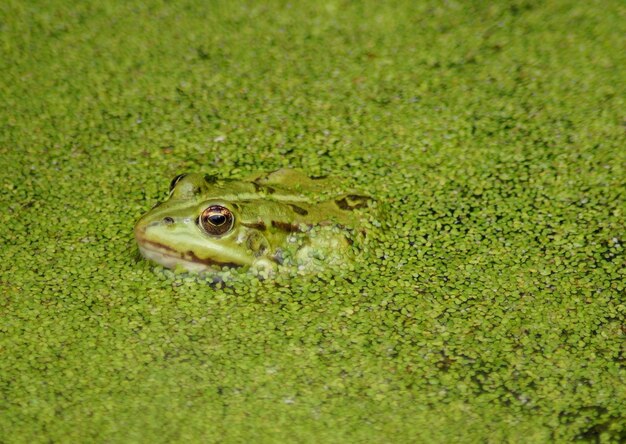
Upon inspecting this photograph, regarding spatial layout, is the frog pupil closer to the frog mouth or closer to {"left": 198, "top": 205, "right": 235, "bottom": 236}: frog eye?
{"left": 198, "top": 205, "right": 235, "bottom": 236}: frog eye

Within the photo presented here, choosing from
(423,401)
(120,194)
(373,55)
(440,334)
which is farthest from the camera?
(373,55)

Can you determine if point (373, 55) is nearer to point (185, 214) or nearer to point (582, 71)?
point (582, 71)

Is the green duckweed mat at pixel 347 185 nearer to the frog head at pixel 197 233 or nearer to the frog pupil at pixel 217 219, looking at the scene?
the frog head at pixel 197 233

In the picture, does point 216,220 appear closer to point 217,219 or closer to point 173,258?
point 217,219

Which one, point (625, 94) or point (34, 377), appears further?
point (625, 94)

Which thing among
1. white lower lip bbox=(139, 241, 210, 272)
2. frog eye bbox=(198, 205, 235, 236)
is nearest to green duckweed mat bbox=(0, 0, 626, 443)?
white lower lip bbox=(139, 241, 210, 272)

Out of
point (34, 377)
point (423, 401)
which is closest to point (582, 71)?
point (423, 401)

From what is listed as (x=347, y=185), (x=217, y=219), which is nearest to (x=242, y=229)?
(x=217, y=219)
